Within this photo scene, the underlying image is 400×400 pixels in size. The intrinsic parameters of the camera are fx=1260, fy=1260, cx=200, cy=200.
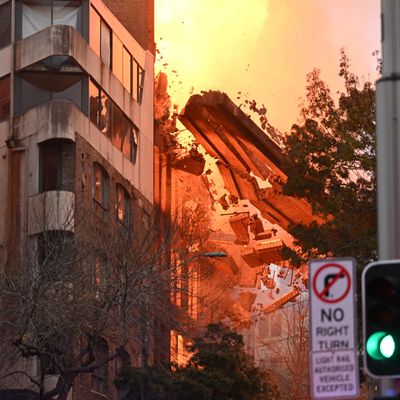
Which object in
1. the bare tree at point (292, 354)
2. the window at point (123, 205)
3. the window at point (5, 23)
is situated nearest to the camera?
the window at point (5, 23)

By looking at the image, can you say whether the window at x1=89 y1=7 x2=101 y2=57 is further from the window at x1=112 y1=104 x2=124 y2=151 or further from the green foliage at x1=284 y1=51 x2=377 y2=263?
the green foliage at x1=284 y1=51 x2=377 y2=263

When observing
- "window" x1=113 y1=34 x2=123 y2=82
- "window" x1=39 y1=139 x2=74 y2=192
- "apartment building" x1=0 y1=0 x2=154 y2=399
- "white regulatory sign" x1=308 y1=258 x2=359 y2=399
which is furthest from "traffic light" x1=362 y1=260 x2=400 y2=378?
"window" x1=113 y1=34 x2=123 y2=82

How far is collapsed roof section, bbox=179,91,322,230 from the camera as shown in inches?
2101

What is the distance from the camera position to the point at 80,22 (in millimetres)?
48875

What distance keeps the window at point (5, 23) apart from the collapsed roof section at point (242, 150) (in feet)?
31.0

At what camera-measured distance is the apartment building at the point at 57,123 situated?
46.0m

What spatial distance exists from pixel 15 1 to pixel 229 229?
20979 mm

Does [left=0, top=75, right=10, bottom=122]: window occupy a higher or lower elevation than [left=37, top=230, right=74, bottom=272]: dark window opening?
higher

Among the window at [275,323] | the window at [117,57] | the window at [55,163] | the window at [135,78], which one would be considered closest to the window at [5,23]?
the window at [55,163]

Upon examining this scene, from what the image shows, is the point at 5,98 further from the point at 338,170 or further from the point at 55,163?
the point at 338,170

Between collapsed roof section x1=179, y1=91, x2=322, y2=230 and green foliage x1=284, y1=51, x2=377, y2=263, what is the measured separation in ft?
49.9

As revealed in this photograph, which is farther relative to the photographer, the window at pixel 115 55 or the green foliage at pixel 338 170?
the window at pixel 115 55

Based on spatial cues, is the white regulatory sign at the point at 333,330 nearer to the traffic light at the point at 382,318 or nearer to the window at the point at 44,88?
the traffic light at the point at 382,318

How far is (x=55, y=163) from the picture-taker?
46.8 metres
